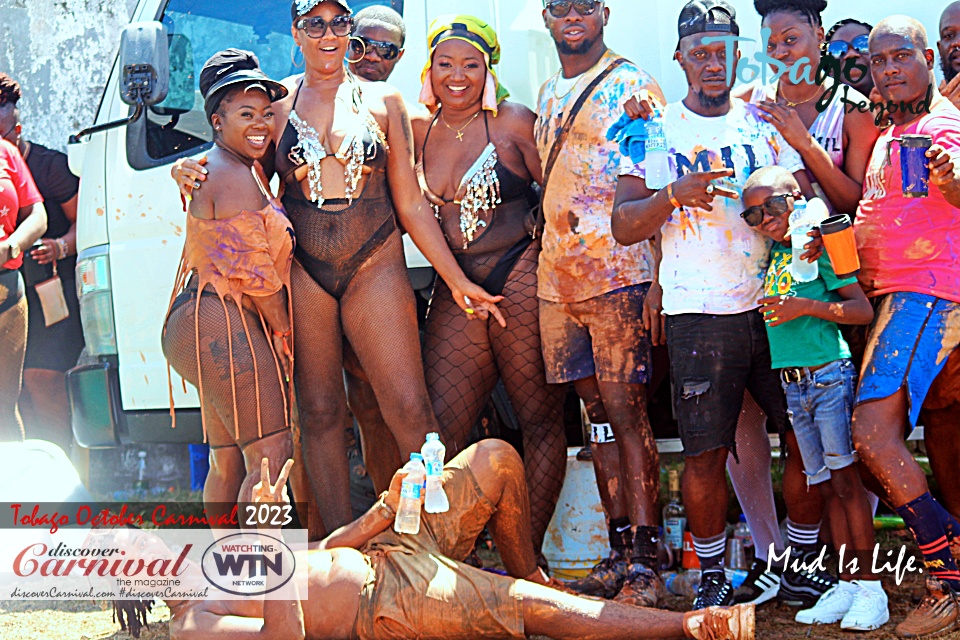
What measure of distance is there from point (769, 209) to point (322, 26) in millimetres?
1643

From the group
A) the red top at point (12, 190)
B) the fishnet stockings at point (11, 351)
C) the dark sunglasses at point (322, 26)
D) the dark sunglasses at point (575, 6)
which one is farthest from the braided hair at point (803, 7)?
the fishnet stockings at point (11, 351)

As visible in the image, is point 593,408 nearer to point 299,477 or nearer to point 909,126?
point 299,477

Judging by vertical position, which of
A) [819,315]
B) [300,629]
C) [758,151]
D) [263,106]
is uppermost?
[263,106]

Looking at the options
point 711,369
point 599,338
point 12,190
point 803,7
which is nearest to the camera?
point 711,369

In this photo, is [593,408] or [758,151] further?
[593,408]

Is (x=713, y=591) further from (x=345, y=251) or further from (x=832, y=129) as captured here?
(x=345, y=251)

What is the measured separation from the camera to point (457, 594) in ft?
10.1

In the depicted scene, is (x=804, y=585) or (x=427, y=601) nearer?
(x=427, y=601)

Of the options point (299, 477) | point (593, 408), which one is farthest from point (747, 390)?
point (299, 477)

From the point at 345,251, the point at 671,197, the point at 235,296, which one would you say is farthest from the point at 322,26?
the point at 671,197

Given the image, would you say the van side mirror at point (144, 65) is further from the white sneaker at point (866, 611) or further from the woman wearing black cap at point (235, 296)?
the white sneaker at point (866, 611)

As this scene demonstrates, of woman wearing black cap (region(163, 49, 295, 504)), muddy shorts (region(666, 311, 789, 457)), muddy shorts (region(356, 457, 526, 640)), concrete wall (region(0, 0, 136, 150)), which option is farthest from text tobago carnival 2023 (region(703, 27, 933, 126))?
concrete wall (region(0, 0, 136, 150))

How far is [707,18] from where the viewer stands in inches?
137

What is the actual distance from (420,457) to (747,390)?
1272mm
